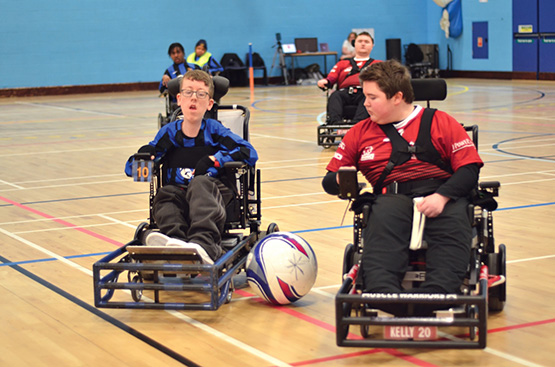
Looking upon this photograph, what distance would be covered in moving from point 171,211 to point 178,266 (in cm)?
43

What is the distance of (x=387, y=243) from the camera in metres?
3.53

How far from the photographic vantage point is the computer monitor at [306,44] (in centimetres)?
2412

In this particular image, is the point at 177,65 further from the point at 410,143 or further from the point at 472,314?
the point at 472,314

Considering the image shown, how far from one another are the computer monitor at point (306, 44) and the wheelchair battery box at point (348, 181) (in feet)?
68.1

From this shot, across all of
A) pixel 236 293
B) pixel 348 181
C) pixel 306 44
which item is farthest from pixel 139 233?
pixel 306 44

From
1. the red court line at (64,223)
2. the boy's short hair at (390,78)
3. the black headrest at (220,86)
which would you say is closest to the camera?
the boy's short hair at (390,78)

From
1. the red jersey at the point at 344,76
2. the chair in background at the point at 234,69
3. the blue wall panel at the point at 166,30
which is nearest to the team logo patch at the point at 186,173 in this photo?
the red jersey at the point at 344,76

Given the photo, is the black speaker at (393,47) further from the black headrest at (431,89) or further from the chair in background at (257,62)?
the black headrest at (431,89)

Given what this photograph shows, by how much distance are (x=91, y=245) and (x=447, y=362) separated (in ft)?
9.76

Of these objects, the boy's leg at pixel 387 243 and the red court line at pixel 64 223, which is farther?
the red court line at pixel 64 223

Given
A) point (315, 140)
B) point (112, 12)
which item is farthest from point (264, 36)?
point (315, 140)

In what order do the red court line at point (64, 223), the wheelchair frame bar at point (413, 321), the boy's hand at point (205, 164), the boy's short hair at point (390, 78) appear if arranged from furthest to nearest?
the red court line at point (64, 223)
the boy's hand at point (205, 164)
the boy's short hair at point (390, 78)
the wheelchair frame bar at point (413, 321)

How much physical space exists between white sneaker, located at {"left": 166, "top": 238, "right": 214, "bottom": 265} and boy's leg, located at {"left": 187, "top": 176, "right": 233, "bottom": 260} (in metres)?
0.06

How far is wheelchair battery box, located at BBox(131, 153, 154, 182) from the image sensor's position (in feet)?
14.3
